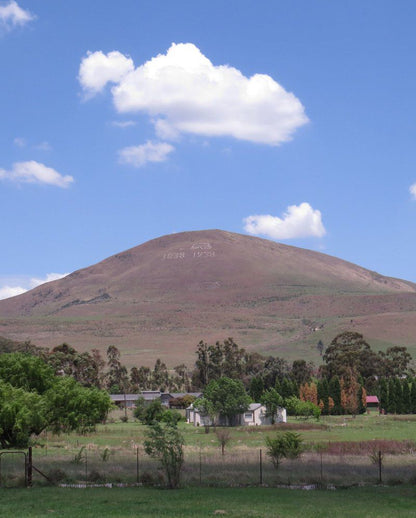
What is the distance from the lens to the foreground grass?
21312mm

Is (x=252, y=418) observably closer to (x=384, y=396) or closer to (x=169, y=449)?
(x=384, y=396)

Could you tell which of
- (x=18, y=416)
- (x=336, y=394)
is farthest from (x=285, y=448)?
(x=336, y=394)

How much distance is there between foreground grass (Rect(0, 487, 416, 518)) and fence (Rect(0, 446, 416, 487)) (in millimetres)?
2008

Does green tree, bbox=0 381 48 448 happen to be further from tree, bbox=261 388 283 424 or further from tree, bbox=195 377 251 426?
tree, bbox=261 388 283 424

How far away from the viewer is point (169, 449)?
28.5 metres

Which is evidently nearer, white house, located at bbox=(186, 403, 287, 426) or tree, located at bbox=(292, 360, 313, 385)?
white house, located at bbox=(186, 403, 287, 426)

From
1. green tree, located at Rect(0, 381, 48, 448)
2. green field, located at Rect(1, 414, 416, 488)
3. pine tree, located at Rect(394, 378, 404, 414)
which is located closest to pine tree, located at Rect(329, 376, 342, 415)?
pine tree, located at Rect(394, 378, 404, 414)

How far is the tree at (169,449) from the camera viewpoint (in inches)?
1104

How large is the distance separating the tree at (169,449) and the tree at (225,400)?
186 feet

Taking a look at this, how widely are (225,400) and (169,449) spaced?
5939 centimetres

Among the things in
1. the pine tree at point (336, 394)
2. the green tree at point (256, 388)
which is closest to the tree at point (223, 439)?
the pine tree at point (336, 394)

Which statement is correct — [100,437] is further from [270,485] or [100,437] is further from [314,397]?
[314,397]

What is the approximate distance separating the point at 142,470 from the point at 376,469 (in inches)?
461

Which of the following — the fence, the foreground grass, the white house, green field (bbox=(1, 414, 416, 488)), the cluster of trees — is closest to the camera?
the foreground grass
